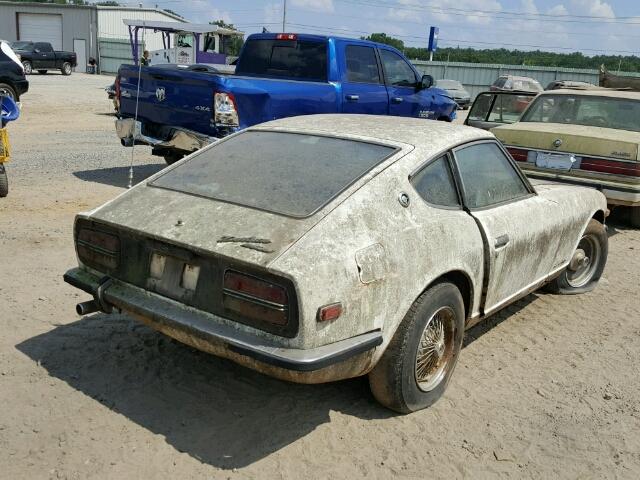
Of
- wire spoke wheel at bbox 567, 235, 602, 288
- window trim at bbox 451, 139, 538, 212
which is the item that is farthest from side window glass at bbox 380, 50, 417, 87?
window trim at bbox 451, 139, 538, 212

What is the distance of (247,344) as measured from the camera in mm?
2877

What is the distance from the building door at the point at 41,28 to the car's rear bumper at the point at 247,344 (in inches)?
1917

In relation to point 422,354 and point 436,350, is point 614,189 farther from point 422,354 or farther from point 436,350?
point 422,354

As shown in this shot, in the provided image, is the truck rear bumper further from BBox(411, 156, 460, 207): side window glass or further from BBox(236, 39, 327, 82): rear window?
BBox(411, 156, 460, 207): side window glass

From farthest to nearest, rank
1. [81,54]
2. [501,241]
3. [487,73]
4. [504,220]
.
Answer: [81,54], [487,73], [504,220], [501,241]

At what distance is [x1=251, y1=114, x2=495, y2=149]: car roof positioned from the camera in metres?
3.79

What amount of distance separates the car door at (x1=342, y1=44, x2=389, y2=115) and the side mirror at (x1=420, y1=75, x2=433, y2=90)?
0.88 metres

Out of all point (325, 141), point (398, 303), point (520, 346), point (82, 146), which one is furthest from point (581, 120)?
point (82, 146)

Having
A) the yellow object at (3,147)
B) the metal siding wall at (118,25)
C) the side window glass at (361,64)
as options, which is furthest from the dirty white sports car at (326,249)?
the metal siding wall at (118,25)

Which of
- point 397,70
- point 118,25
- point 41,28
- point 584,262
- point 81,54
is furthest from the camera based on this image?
point 118,25

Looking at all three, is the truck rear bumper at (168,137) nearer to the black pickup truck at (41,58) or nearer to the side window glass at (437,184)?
the side window glass at (437,184)

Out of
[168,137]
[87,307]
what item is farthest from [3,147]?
[87,307]

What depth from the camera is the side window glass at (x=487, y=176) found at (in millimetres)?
3943

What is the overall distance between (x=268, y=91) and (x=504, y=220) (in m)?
4.54
